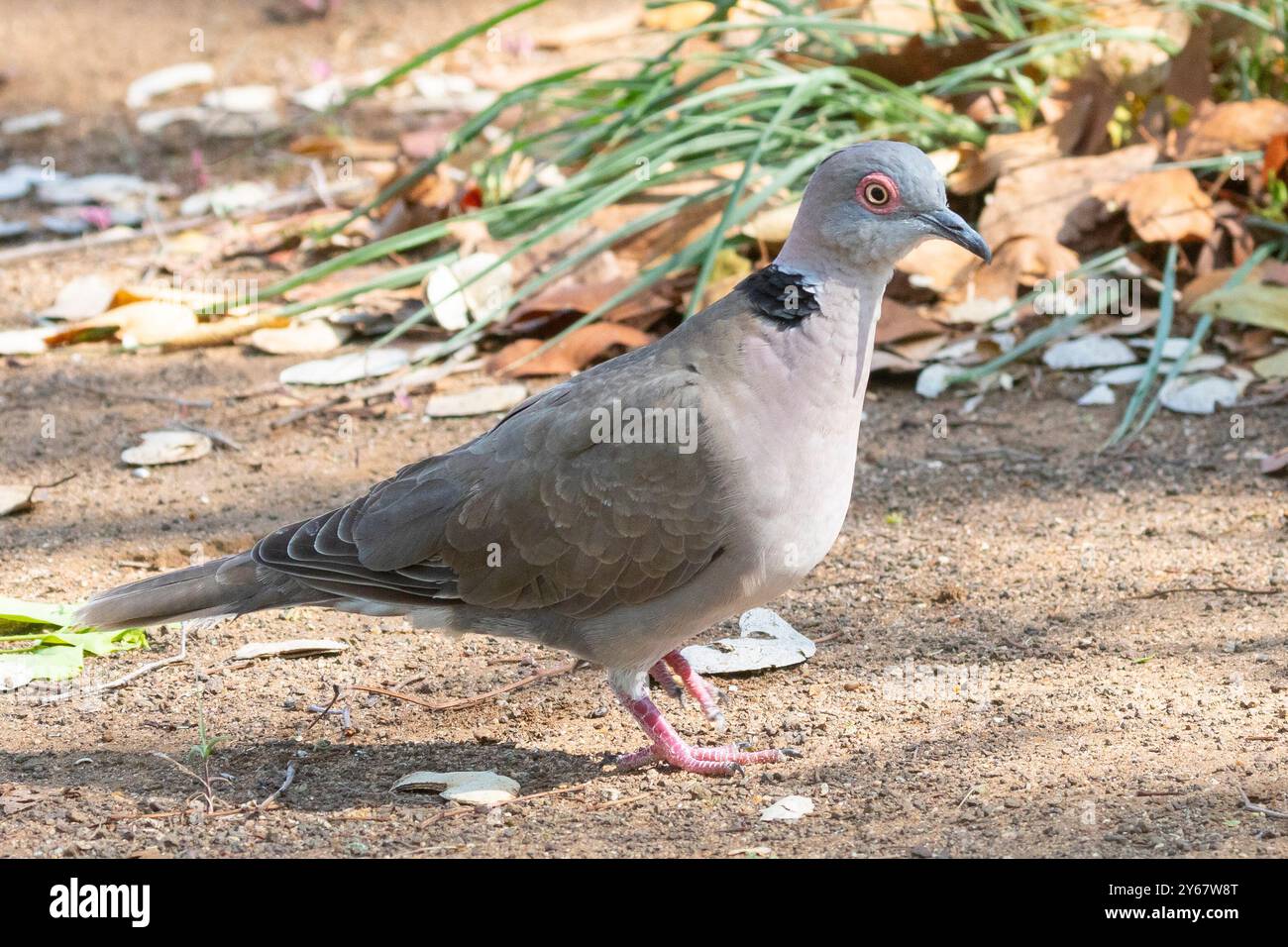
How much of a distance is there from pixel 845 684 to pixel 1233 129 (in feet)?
9.68

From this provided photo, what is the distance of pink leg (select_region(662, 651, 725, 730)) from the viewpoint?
346 centimetres

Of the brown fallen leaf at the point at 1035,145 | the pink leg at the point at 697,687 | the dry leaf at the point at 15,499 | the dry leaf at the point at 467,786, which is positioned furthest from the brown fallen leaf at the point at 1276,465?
the dry leaf at the point at 15,499

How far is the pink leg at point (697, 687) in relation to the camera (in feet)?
11.3

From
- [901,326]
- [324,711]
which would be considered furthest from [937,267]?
[324,711]

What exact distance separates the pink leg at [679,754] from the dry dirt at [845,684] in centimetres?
4

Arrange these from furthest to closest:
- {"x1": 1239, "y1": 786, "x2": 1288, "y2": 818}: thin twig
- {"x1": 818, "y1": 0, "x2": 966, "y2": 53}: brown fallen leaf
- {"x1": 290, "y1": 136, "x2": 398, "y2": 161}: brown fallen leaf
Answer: {"x1": 290, "y1": 136, "x2": 398, "y2": 161}: brown fallen leaf
{"x1": 818, "y1": 0, "x2": 966, "y2": 53}: brown fallen leaf
{"x1": 1239, "y1": 786, "x2": 1288, "y2": 818}: thin twig

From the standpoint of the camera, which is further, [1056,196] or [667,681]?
[1056,196]

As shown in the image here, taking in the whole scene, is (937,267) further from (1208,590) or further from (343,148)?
(343,148)

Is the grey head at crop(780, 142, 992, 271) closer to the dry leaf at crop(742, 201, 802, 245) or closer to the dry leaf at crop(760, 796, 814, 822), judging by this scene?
the dry leaf at crop(760, 796, 814, 822)

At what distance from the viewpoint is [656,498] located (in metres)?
3.16

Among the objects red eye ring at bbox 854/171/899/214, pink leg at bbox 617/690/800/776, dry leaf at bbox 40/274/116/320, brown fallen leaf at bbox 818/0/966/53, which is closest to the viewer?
red eye ring at bbox 854/171/899/214

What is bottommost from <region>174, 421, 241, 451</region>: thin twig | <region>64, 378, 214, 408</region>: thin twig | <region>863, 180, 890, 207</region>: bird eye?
<region>174, 421, 241, 451</region>: thin twig

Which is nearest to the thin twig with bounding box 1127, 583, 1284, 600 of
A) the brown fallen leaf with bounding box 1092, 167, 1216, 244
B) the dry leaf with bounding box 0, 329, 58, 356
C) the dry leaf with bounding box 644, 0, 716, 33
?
the brown fallen leaf with bounding box 1092, 167, 1216, 244

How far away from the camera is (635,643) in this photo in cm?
321
